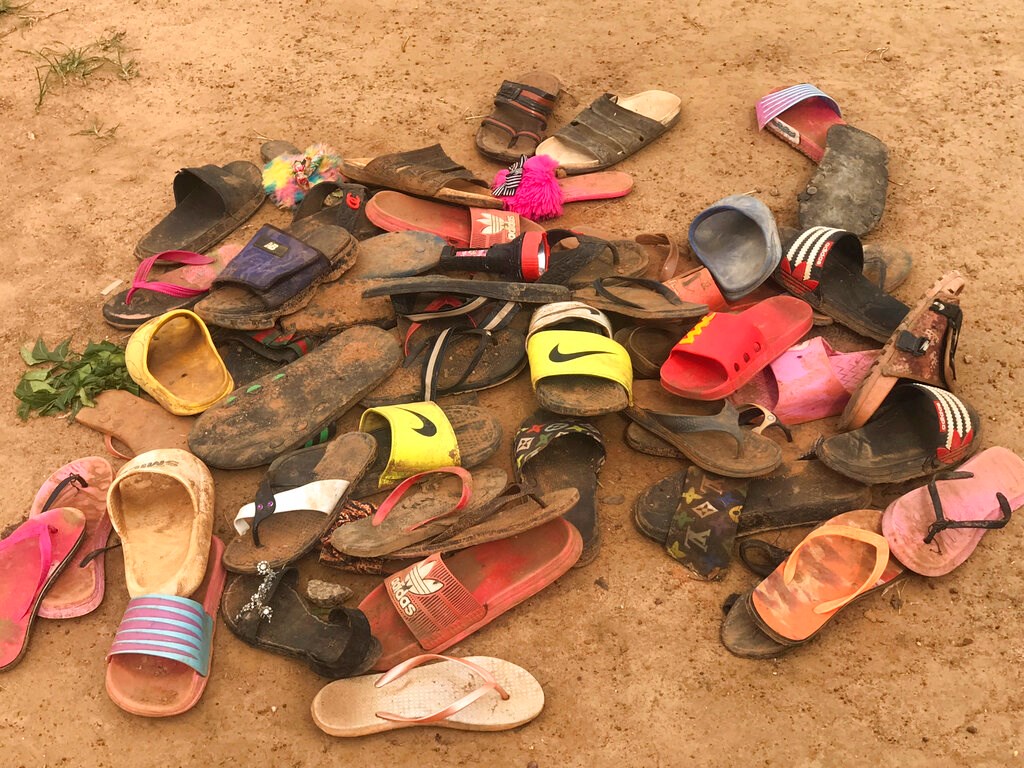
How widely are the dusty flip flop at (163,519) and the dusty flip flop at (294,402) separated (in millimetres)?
129

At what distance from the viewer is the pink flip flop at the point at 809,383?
9.34ft

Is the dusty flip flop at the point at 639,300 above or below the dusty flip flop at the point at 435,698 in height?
above

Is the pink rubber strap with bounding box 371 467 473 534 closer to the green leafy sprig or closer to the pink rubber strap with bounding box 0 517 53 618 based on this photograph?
the pink rubber strap with bounding box 0 517 53 618

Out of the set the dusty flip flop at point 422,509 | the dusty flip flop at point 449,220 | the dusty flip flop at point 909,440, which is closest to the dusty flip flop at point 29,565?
the dusty flip flop at point 422,509

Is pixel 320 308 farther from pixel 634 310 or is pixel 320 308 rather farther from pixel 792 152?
pixel 792 152

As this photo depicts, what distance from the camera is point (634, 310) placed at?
296 centimetres

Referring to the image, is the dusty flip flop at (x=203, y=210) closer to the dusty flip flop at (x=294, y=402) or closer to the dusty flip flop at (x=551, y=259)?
the dusty flip flop at (x=294, y=402)

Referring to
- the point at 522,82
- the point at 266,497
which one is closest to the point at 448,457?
the point at 266,497

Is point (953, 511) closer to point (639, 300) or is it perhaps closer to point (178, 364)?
point (639, 300)

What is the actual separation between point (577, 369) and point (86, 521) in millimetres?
1675

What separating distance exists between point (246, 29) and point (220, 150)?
1.14 meters

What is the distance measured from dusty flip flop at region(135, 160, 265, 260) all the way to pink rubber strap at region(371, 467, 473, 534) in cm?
170

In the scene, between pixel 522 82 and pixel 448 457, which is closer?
pixel 448 457

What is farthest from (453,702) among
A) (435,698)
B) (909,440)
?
(909,440)
